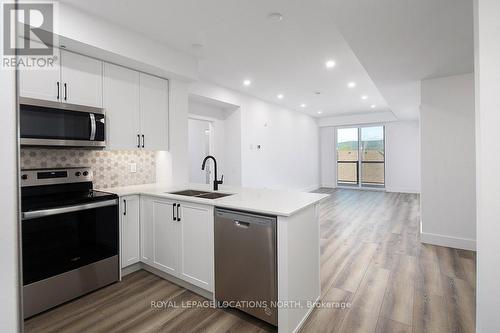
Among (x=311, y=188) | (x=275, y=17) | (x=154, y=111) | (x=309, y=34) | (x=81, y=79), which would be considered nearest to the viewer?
(x=275, y=17)

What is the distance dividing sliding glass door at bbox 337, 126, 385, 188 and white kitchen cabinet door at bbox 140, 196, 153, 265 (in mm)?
8027

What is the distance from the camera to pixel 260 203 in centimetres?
206

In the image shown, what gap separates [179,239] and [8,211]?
1895 millimetres

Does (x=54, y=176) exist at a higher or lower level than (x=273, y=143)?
lower

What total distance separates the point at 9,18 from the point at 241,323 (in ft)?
7.22

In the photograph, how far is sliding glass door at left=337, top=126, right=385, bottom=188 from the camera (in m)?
8.80

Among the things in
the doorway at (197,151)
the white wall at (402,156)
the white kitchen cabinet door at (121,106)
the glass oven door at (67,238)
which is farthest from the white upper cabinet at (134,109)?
the white wall at (402,156)

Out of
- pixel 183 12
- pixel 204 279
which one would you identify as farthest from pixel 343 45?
pixel 204 279

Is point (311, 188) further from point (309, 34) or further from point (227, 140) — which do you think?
point (309, 34)

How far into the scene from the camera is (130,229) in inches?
109

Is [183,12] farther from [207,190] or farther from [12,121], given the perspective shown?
[12,121]

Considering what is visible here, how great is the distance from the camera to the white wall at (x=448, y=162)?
11.3 ft

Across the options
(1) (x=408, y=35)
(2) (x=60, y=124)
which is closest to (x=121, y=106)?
(2) (x=60, y=124)

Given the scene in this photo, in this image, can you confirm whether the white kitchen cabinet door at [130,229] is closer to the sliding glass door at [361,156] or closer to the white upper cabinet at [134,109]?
the white upper cabinet at [134,109]
